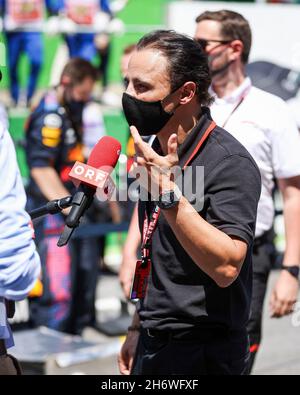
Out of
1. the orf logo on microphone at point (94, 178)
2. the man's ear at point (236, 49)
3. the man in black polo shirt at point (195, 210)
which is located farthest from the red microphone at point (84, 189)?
the man's ear at point (236, 49)

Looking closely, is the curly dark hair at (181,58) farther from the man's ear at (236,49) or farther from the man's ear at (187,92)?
the man's ear at (236,49)

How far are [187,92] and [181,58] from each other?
0.11 m

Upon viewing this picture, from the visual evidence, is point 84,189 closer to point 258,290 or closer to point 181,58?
point 181,58

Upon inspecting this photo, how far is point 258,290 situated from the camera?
3779mm

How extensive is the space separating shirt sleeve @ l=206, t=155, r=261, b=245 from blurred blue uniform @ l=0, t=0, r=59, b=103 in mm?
6290

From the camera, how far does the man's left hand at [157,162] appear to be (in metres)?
2.26

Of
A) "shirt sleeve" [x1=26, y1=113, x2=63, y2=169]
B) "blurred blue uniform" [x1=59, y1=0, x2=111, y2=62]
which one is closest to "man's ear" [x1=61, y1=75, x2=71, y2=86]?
"shirt sleeve" [x1=26, y1=113, x2=63, y2=169]

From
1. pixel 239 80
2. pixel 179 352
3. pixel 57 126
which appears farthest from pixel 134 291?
pixel 57 126

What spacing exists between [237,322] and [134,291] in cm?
37

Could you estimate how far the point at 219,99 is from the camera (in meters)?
3.88

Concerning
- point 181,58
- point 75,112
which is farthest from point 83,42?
point 181,58

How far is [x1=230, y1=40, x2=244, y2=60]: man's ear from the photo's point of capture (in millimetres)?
3943

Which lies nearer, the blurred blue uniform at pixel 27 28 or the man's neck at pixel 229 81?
the man's neck at pixel 229 81

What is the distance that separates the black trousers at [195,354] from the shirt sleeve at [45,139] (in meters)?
3.11
